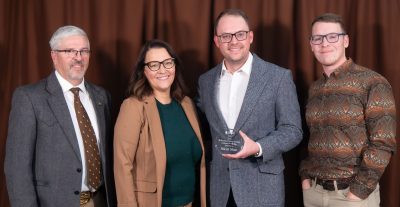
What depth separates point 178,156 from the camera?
2.04m

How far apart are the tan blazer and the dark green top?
0.05 meters

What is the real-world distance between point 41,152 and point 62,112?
21cm

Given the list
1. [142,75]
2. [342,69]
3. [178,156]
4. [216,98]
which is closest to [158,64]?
[142,75]

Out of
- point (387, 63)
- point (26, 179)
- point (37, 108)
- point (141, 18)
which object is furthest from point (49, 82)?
point (387, 63)

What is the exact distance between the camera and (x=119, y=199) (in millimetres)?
1978

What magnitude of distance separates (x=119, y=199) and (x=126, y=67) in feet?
3.46

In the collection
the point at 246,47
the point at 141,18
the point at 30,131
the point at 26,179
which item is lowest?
the point at 26,179

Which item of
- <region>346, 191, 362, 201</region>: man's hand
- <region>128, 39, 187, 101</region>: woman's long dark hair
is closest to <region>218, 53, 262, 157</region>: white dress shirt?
<region>128, 39, 187, 101</region>: woman's long dark hair

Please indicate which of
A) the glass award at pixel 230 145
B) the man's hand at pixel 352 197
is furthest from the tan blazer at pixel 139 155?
the man's hand at pixel 352 197

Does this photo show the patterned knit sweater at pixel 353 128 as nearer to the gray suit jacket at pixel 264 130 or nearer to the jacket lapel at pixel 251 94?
the gray suit jacket at pixel 264 130

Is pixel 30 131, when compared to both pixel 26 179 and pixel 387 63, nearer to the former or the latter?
pixel 26 179

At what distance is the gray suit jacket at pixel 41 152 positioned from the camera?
6.29 ft

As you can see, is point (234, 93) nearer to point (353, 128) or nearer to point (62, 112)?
point (353, 128)

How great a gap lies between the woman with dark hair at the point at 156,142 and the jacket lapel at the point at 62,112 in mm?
200
